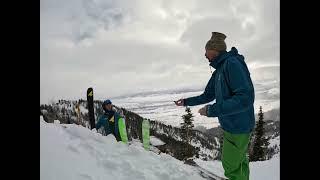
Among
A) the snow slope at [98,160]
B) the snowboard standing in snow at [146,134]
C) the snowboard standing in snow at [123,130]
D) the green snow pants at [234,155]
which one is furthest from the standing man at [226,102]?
the snowboard standing in snow at [123,130]

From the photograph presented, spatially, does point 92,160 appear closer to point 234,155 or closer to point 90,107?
point 90,107

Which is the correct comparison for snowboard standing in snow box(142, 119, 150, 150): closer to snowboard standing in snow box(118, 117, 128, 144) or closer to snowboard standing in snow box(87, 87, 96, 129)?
snowboard standing in snow box(118, 117, 128, 144)

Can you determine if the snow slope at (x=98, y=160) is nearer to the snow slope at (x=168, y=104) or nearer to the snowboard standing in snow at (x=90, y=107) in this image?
the snowboard standing in snow at (x=90, y=107)

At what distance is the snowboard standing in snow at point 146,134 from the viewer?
4855mm

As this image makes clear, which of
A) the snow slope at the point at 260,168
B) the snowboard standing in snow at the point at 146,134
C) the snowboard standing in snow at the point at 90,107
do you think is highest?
the snowboard standing in snow at the point at 90,107

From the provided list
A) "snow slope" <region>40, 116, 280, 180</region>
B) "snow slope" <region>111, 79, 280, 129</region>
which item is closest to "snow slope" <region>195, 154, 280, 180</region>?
"snow slope" <region>40, 116, 280, 180</region>

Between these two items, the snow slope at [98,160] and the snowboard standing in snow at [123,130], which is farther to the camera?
the snowboard standing in snow at [123,130]

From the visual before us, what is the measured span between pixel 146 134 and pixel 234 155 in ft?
2.01

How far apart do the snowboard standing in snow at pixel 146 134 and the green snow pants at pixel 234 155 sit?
1.70 ft

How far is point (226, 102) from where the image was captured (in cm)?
474

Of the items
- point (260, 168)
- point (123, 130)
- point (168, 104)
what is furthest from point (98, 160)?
point (260, 168)

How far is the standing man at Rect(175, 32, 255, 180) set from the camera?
4.75 m

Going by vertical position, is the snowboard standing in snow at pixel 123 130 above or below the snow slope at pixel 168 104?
below
